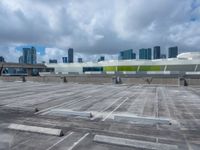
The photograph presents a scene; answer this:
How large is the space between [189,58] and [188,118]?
2798 inches

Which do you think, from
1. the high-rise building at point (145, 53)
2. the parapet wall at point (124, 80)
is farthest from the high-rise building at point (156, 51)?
the parapet wall at point (124, 80)

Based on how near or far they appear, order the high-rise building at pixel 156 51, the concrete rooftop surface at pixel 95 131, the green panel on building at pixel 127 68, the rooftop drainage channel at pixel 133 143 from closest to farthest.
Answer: the rooftop drainage channel at pixel 133 143 < the concrete rooftop surface at pixel 95 131 < the green panel on building at pixel 127 68 < the high-rise building at pixel 156 51

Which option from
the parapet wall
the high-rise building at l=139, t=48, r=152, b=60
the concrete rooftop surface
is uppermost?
the high-rise building at l=139, t=48, r=152, b=60

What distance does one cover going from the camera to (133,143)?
753cm

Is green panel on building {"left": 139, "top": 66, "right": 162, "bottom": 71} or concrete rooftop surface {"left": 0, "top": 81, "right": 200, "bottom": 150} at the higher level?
green panel on building {"left": 139, "top": 66, "right": 162, "bottom": 71}

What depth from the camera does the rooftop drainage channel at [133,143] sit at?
7207mm

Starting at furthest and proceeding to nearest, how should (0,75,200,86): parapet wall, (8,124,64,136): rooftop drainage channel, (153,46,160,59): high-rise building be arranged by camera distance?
(153,46,160,59): high-rise building < (0,75,200,86): parapet wall < (8,124,64,136): rooftop drainage channel

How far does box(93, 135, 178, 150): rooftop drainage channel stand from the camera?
7207 mm

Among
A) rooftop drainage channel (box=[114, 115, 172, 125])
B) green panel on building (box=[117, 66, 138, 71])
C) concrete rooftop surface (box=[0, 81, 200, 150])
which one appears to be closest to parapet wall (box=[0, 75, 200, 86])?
concrete rooftop surface (box=[0, 81, 200, 150])

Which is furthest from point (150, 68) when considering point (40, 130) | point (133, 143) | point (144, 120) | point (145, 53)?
point (145, 53)

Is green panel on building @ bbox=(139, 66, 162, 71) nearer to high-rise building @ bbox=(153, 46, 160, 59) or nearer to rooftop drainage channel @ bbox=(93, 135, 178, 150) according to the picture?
rooftop drainage channel @ bbox=(93, 135, 178, 150)

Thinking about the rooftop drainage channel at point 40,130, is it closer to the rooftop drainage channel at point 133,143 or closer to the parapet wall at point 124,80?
the rooftop drainage channel at point 133,143

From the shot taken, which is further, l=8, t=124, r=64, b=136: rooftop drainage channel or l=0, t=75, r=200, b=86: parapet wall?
l=0, t=75, r=200, b=86: parapet wall

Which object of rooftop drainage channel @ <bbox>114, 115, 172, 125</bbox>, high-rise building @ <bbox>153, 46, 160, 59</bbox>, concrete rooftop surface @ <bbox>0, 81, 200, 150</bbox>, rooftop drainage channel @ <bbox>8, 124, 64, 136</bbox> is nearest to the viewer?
concrete rooftop surface @ <bbox>0, 81, 200, 150</bbox>
